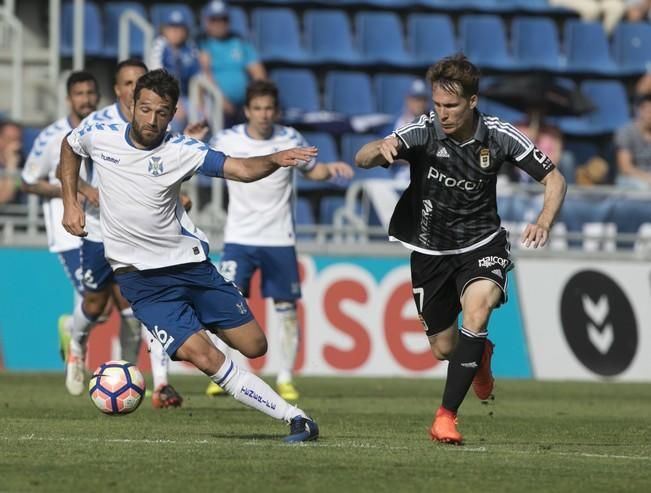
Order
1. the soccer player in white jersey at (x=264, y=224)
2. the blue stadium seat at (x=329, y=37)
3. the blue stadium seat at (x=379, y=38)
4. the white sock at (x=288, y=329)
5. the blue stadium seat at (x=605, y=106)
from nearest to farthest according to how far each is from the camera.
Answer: the soccer player in white jersey at (x=264, y=224) → the white sock at (x=288, y=329) → the blue stadium seat at (x=329, y=37) → the blue stadium seat at (x=379, y=38) → the blue stadium seat at (x=605, y=106)

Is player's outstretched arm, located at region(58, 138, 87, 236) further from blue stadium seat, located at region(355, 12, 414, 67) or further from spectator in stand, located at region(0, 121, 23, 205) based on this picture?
blue stadium seat, located at region(355, 12, 414, 67)

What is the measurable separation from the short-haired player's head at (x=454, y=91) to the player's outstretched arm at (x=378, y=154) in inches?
17.6

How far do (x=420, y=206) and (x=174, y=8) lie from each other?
13218 mm

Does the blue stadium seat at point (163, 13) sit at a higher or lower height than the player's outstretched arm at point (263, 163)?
higher

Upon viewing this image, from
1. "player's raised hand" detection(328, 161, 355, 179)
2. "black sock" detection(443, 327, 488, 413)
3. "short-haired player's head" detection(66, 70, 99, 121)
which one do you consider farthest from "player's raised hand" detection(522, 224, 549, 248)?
"short-haired player's head" detection(66, 70, 99, 121)

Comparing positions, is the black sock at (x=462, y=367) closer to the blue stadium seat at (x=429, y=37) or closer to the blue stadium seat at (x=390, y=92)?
the blue stadium seat at (x=390, y=92)

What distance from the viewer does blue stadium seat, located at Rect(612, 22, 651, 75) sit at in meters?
24.9

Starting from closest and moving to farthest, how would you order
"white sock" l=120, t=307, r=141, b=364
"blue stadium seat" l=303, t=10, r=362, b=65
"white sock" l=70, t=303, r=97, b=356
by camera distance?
1. "white sock" l=70, t=303, r=97, b=356
2. "white sock" l=120, t=307, r=141, b=364
3. "blue stadium seat" l=303, t=10, r=362, b=65

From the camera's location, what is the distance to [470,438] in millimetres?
9773

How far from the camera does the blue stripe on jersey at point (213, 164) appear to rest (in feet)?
29.2

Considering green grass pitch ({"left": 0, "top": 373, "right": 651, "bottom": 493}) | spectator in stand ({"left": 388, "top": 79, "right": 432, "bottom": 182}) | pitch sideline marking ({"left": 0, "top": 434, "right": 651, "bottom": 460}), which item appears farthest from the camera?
spectator in stand ({"left": 388, "top": 79, "right": 432, "bottom": 182})

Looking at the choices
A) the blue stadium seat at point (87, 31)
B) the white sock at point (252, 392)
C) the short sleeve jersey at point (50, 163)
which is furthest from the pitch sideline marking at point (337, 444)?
the blue stadium seat at point (87, 31)

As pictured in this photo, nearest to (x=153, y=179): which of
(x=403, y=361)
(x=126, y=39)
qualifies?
(x=403, y=361)

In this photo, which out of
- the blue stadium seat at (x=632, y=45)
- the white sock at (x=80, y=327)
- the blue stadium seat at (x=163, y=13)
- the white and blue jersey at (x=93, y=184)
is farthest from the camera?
the blue stadium seat at (x=632, y=45)
